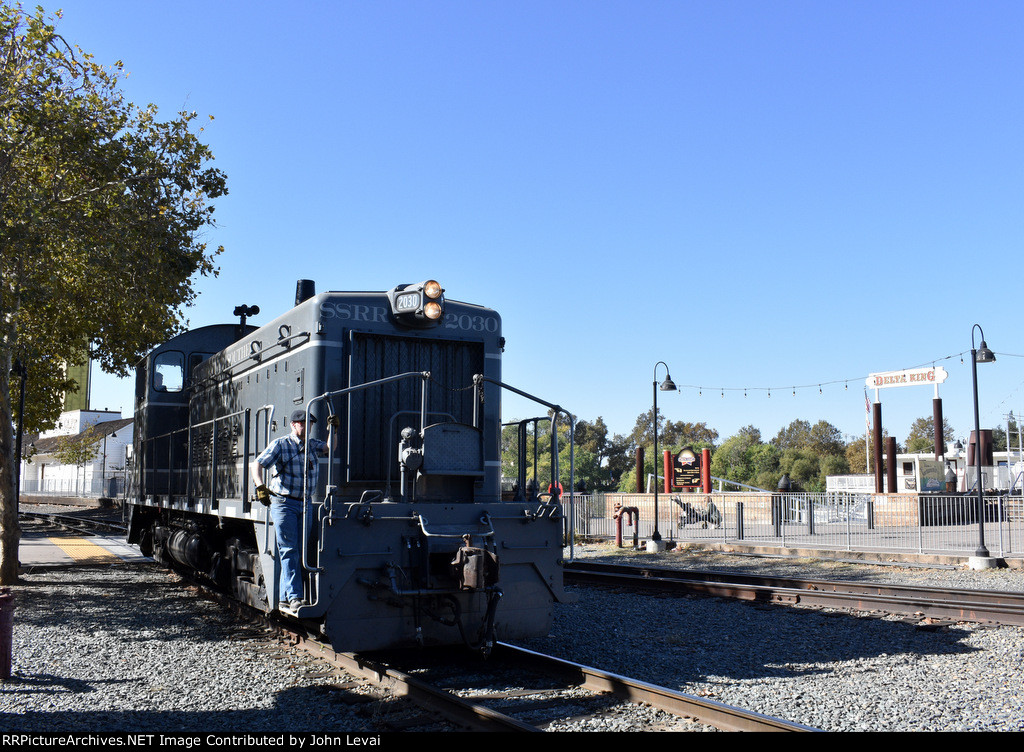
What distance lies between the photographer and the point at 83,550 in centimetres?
1748

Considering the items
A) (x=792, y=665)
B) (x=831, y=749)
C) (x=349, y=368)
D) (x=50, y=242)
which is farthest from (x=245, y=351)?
(x=831, y=749)

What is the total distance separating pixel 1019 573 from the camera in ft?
47.5

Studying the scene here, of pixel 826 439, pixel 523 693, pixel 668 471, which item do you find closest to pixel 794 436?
pixel 826 439

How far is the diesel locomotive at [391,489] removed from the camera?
20.8 ft

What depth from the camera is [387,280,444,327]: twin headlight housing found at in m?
7.43

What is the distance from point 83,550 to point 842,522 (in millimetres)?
17115

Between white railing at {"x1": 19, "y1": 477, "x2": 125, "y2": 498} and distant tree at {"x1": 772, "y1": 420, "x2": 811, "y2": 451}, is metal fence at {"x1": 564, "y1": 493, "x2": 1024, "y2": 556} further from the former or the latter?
distant tree at {"x1": 772, "y1": 420, "x2": 811, "y2": 451}

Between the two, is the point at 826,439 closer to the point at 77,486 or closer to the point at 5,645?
the point at 77,486

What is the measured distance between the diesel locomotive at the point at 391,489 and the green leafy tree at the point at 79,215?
9.99ft

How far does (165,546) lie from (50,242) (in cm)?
458

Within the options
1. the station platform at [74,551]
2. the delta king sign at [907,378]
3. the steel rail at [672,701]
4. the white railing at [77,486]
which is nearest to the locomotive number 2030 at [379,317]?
the steel rail at [672,701]

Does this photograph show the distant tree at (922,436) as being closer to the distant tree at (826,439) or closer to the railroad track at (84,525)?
the distant tree at (826,439)

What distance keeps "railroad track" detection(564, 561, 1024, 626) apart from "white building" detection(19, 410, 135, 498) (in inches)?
1522

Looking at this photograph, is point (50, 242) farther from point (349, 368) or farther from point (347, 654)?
point (347, 654)
